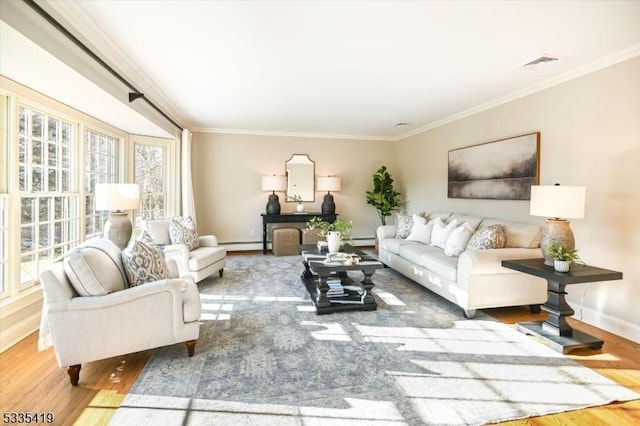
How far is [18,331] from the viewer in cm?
274

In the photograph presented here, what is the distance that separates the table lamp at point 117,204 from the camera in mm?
3240

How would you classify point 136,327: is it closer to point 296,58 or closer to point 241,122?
point 296,58

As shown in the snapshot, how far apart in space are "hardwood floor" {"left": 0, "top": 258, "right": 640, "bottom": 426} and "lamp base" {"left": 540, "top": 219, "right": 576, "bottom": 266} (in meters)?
0.83

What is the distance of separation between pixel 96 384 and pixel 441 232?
3978 mm

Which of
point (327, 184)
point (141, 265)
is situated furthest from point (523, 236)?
point (327, 184)

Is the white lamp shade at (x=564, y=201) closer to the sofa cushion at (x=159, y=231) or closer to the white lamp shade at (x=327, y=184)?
the sofa cushion at (x=159, y=231)

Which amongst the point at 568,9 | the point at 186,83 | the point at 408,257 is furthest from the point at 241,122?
the point at 568,9

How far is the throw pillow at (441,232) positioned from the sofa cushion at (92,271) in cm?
360

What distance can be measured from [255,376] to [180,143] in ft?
15.7

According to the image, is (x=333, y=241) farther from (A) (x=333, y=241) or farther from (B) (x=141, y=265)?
(B) (x=141, y=265)

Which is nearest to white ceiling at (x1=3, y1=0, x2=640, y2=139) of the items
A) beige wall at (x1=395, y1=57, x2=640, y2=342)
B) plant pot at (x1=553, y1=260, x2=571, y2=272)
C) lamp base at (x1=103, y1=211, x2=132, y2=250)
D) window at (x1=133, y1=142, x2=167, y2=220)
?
beige wall at (x1=395, y1=57, x2=640, y2=342)

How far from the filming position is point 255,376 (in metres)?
2.25

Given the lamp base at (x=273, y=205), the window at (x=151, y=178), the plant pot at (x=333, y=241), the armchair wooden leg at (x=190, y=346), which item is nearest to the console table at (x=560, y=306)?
the plant pot at (x=333, y=241)

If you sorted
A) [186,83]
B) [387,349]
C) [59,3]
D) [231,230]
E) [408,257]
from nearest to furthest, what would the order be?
[59,3], [387,349], [186,83], [408,257], [231,230]
